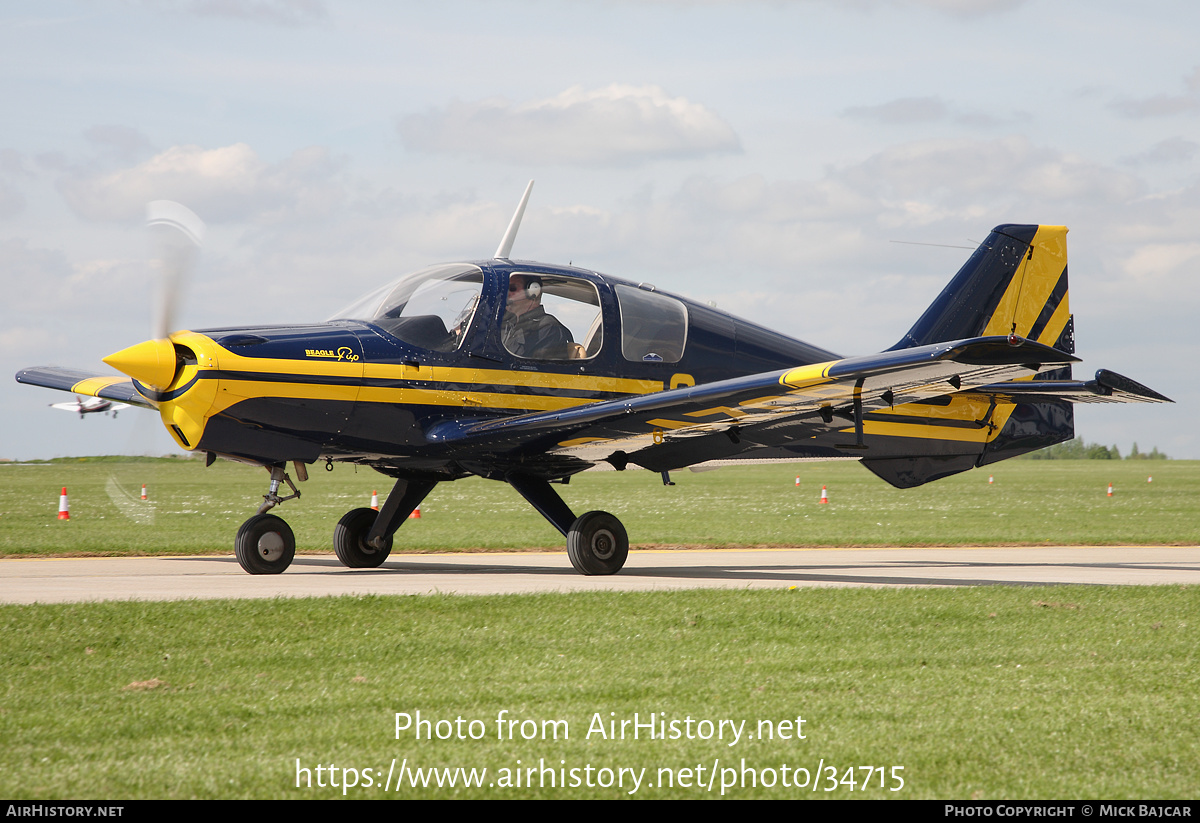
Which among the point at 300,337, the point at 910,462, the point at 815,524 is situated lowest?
the point at 815,524

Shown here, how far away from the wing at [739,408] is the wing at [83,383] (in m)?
4.73

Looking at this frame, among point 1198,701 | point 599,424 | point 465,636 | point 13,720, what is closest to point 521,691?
point 465,636

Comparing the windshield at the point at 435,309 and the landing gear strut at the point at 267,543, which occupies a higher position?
the windshield at the point at 435,309

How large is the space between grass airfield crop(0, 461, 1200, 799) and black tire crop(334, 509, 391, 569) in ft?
15.2

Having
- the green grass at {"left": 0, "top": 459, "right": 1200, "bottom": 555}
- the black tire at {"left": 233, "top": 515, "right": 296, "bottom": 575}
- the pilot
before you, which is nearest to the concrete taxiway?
the black tire at {"left": 233, "top": 515, "right": 296, "bottom": 575}

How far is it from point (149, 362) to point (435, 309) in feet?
9.00

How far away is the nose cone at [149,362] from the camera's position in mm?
9875

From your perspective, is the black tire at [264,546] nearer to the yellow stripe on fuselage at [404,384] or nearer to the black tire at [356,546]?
the yellow stripe on fuselage at [404,384]

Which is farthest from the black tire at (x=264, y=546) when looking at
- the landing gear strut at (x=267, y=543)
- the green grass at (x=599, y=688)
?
the green grass at (x=599, y=688)

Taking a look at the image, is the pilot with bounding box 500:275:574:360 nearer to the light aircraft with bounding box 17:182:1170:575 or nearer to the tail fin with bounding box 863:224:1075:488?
the light aircraft with bounding box 17:182:1170:575
